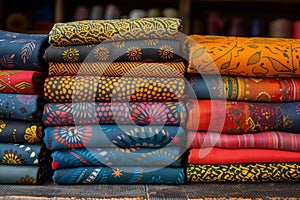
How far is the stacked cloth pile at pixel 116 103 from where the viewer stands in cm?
58

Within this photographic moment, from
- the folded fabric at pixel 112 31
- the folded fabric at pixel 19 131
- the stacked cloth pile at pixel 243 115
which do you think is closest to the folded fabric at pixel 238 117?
the stacked cloth pile at pixel 243 115

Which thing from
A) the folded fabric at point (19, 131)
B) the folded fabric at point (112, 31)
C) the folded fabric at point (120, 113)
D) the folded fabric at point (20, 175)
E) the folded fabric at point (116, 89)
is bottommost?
the folded fabric at point (20, 175)

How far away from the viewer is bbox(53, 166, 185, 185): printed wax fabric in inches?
22.7

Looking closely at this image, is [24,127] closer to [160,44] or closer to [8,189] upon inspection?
[8,189]

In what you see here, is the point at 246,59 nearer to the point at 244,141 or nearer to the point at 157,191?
the point at 244,141

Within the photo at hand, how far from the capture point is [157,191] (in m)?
0.54

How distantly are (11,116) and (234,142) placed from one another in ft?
1.23

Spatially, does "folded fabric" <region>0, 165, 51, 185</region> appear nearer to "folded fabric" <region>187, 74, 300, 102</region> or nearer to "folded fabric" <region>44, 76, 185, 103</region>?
"folded fabric" <region>44, 76, 185, 103</region>

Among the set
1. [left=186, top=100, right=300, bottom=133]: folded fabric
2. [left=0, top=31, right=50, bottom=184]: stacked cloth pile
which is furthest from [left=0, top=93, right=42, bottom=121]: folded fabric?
[left=186, top=100, right=300, bottom=133]: folded fabric

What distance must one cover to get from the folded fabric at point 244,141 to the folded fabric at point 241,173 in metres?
0.03

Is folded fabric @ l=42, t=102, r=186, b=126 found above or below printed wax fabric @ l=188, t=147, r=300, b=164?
above

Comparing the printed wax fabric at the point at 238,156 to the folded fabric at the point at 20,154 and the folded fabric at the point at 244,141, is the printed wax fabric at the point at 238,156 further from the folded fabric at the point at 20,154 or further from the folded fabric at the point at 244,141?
the folded fabric at the point at 20,154

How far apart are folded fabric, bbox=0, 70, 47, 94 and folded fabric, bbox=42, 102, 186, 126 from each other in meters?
0.05

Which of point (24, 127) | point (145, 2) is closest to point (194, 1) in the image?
point (145, 2)
